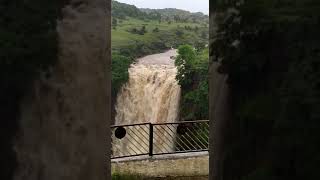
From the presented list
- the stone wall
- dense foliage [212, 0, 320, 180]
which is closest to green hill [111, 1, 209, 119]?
the stone wall

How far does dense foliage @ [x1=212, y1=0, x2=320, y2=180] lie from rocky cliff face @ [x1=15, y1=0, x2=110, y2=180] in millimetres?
895

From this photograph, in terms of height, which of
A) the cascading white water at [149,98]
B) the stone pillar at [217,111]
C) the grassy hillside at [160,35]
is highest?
the grassy hillside at [160,35]

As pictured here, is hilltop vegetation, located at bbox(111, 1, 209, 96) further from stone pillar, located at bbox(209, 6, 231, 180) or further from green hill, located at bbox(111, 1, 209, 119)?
stone pillar, located at bbox(209, 6, 231, 180)

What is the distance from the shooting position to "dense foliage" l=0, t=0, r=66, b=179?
3674mm

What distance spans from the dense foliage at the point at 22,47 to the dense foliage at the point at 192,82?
17385mm

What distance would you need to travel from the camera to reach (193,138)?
15266 mm

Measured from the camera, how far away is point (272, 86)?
10.7 ft

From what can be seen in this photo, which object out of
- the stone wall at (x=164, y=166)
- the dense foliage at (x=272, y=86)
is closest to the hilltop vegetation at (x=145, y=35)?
the stone wall at (x=164, y=166)

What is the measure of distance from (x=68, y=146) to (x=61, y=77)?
48 cm

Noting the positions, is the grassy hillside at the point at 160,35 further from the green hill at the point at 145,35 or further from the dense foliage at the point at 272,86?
the dense foliage at the point at 272,86

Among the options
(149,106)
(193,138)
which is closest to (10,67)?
(193,138)

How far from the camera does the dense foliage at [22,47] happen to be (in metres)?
3.67

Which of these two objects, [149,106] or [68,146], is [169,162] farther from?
[149,106]

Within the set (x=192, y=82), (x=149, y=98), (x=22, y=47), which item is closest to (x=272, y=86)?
(x=22, y=47)
